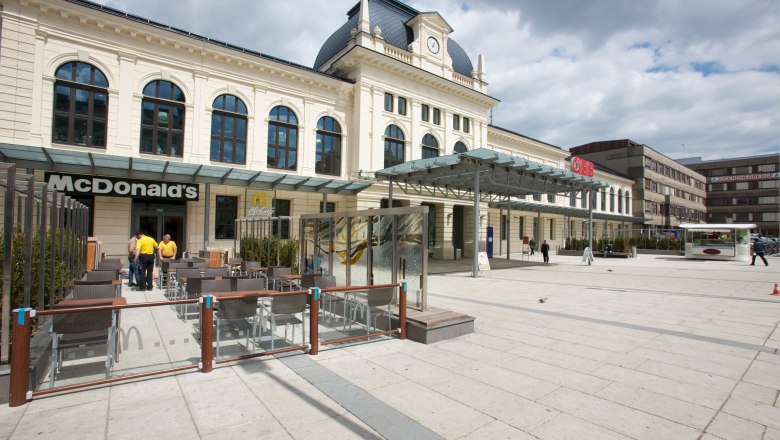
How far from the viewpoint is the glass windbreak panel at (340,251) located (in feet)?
32.3

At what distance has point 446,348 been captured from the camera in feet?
21.2

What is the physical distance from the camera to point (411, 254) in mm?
7824

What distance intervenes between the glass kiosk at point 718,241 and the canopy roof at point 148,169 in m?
26.4

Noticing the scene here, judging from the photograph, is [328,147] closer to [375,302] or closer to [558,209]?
[375,302]

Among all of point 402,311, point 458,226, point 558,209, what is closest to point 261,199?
point 402,311

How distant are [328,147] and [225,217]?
791cm

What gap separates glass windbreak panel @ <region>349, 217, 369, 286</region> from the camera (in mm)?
9086

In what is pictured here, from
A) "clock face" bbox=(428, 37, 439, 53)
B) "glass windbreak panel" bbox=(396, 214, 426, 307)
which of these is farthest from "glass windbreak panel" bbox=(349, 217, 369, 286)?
"clock face" bbox=(428, 37, 439, 53)

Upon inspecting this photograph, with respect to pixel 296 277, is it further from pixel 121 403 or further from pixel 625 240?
pixel 625 240

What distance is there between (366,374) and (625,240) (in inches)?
1411

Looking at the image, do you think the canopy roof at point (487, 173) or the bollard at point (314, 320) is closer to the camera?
the bollard at point (314, 320)

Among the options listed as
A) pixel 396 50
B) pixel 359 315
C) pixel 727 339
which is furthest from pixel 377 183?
pixel 727 339

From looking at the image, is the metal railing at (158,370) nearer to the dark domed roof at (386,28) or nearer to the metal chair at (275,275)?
the metal chair at (275,275)

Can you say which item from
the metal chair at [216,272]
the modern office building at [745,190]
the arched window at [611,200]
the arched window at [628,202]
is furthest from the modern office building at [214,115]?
the modern office building at [745,190]
